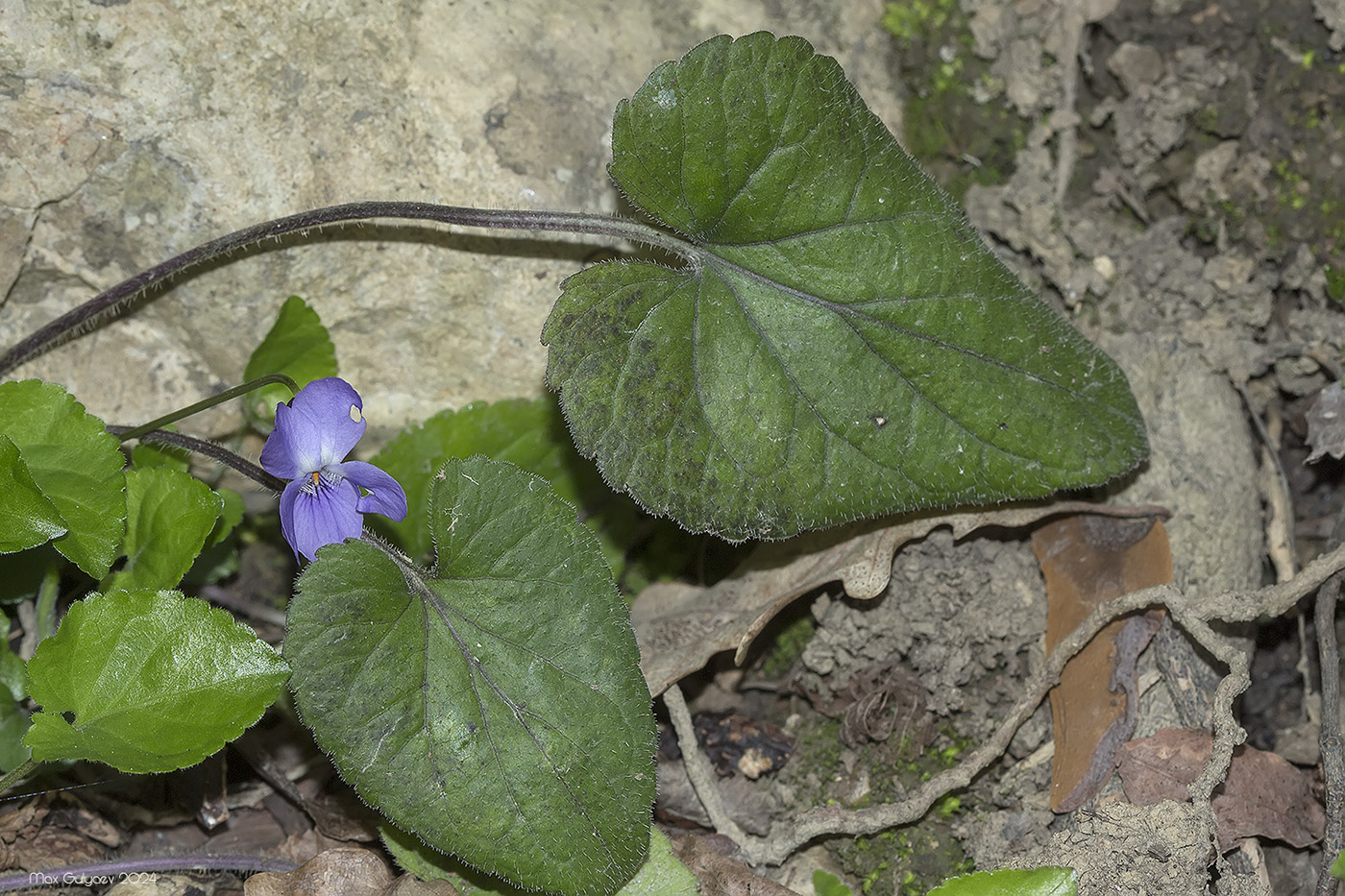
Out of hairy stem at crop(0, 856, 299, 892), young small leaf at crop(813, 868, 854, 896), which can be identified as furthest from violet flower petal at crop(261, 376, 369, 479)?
young small leaf at crop(813, 868, 854, 896)

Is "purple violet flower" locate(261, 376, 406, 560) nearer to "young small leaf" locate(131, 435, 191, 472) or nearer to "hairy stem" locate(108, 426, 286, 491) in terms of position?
"hairy stem" locate(108, 426, 286, 491)

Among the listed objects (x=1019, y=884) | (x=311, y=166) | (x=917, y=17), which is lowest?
(x=1019, y=884)

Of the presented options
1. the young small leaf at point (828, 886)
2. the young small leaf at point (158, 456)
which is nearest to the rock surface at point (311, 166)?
the young small leaf at point (158, 456)

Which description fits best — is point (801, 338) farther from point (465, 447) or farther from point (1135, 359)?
point (1135, 359)

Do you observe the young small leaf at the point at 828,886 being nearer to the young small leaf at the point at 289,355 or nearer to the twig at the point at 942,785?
the twig at the point at 942,785

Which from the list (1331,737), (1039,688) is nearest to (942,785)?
(1039,688)

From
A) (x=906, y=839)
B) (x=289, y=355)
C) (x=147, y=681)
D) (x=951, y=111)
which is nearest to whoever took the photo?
(x=147, y=681)

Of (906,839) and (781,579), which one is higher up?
(781,579)

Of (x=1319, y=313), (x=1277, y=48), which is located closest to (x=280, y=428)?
(x=1319, y=313)
